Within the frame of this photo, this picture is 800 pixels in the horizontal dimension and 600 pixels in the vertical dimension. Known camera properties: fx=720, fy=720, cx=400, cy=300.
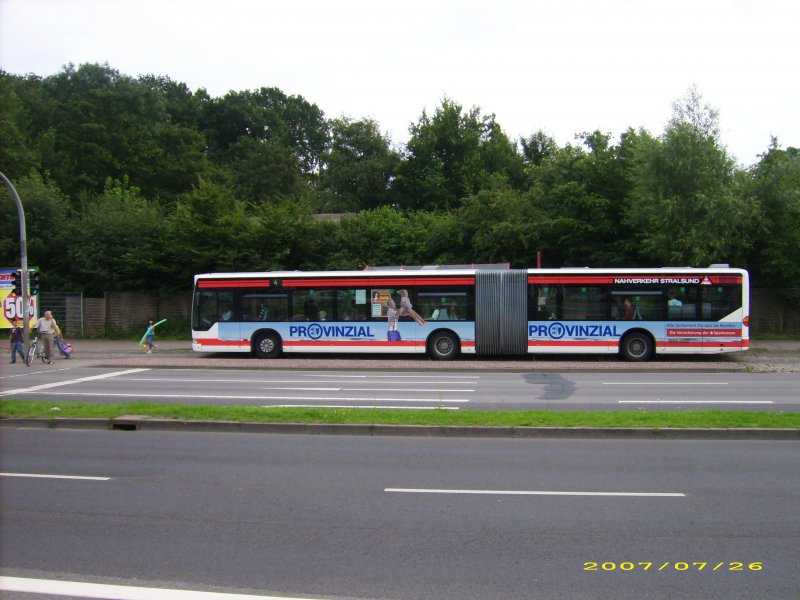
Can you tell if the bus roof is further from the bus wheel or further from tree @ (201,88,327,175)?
tree @ (201,88,327,175)

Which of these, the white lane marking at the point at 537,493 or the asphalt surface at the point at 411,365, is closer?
the white lane marking at the point at 537,493

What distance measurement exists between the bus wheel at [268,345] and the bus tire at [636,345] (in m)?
11.4

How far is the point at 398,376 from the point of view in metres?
20.2

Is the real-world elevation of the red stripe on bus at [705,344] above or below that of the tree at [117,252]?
below

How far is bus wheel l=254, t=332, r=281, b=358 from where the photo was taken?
24.7 meters

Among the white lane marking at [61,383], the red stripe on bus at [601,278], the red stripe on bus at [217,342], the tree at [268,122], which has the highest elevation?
the tree at [268,122]

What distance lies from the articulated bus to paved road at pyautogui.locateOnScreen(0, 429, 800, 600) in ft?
42.8

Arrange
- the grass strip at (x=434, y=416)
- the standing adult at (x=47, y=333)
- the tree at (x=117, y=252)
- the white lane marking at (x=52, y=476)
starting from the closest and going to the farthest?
the white lane marking at (x=52, y=476), the grass strip at (x=434, y=416), the standing adult at (x=47, y=333), the tree at (x=117, y=252)

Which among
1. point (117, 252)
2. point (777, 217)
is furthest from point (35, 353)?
point (777, 217)

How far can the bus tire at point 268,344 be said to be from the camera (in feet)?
81.0

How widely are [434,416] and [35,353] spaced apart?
18734mm

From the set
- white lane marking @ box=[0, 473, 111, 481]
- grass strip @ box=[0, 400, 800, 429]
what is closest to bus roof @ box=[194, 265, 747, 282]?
grass strip @ box=[0, 400, 800, 429]
